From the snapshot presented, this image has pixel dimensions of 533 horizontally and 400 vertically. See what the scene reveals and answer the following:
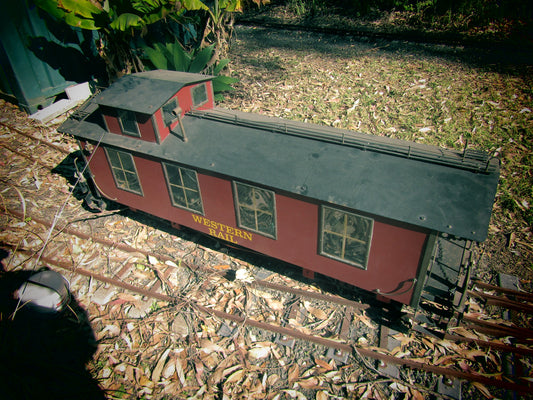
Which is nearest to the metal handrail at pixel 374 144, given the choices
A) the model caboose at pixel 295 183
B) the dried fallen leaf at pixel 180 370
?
the model caboose at pixel 295 183

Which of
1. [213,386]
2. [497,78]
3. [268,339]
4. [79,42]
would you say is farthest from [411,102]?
[79,42]

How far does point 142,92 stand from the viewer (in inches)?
337

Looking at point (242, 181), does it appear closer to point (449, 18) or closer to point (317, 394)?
point (317, 394)

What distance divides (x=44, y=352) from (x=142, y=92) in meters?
6.62

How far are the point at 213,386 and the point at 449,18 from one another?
900 inches

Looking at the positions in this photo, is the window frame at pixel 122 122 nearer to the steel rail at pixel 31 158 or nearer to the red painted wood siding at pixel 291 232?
the red painted wood siding at pixel 291 232

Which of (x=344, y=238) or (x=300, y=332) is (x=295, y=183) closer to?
(x=344, y=238)

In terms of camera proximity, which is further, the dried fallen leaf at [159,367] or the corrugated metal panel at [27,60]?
the corrugated metal panel at [27,60]

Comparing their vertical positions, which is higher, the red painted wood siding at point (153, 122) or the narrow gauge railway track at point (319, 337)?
the red painted wood siding at point (153, 122)

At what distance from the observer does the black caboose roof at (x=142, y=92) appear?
817 cm

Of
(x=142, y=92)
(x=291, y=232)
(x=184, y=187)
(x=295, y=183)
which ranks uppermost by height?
(x=142, y=92)

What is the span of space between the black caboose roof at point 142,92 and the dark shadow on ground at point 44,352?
5102 millimetres

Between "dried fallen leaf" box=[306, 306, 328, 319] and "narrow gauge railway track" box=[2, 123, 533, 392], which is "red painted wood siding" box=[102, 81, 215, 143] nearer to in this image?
"narrow gauge railway track" box=[2, 123, 533, 392]

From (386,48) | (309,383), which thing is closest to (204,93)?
(309,383)
